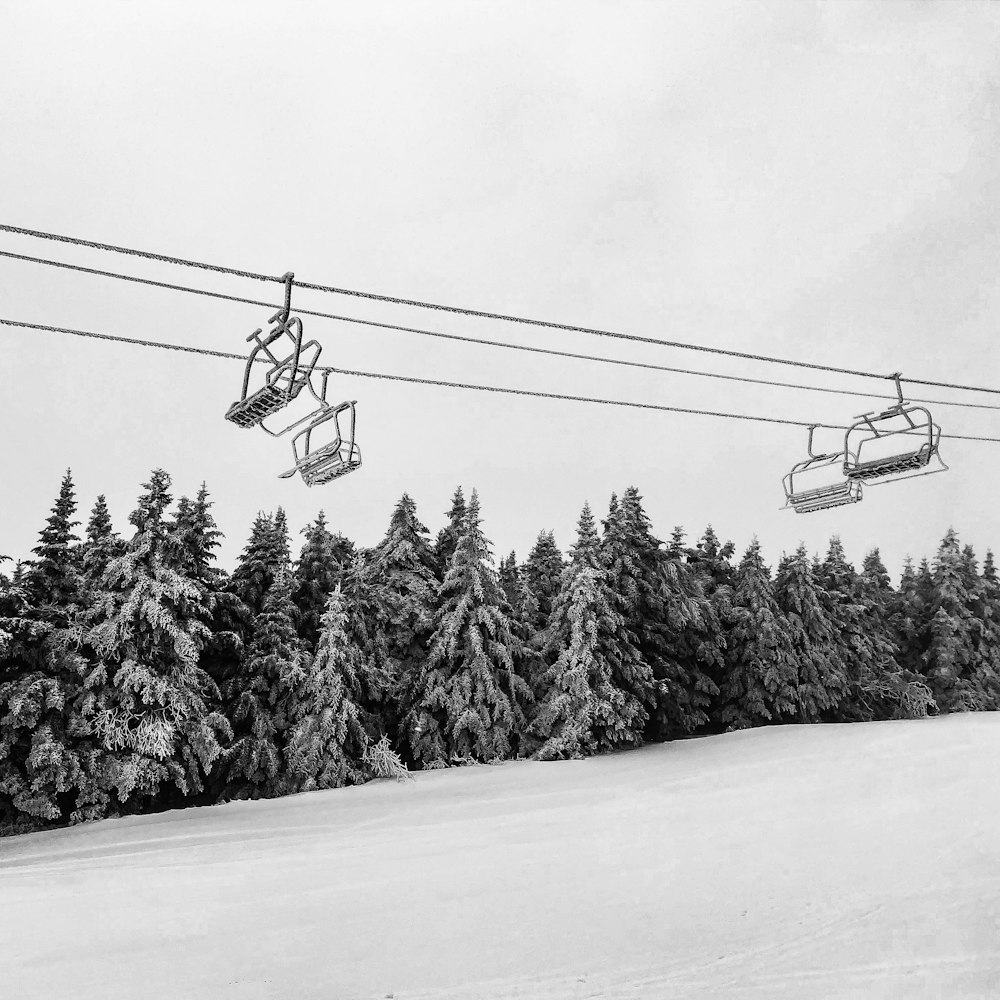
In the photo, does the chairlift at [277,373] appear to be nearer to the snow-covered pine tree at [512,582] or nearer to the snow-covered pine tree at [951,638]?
the snow-covered pine tree at [512,582]

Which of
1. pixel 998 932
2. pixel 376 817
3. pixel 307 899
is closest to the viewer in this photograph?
pixel 998 932

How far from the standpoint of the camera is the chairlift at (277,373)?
5391mm

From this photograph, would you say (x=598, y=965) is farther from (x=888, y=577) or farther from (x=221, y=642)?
(x=888, y=577)

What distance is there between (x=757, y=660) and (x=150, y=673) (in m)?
21.7

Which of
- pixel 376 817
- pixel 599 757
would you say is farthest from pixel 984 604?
pixel 376 817

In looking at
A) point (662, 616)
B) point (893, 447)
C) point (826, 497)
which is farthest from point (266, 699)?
point (893, 447)

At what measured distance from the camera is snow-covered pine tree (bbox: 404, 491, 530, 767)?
26328 millimetres

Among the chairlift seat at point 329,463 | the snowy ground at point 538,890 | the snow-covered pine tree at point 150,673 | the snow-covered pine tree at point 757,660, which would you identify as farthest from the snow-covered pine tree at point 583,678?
the chairlift seat at point 329,463

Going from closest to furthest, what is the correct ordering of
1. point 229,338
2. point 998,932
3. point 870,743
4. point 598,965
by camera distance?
point 598,965
point 998,932
point 870,743
point 229,338

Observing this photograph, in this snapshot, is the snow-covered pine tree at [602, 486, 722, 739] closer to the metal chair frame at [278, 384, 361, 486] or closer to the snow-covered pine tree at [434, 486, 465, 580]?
the snow-covered pine tree at [434, 486, 465, 580]

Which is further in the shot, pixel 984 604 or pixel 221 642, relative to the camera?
pixel 984 604

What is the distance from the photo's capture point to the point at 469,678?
86.9 ft

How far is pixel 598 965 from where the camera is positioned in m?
12.5

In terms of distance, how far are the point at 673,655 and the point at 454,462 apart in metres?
50.6
